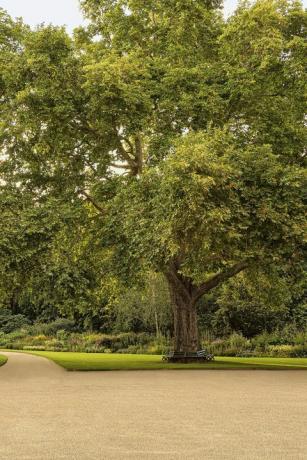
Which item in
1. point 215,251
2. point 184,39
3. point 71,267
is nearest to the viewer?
point 215,251

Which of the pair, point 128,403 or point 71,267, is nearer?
point 128,403

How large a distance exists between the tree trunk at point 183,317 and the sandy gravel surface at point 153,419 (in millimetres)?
7839

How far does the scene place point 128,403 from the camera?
35.3ft

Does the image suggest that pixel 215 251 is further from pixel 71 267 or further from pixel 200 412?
pixel 200 412

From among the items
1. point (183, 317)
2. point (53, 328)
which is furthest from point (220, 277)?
point (53, 328)

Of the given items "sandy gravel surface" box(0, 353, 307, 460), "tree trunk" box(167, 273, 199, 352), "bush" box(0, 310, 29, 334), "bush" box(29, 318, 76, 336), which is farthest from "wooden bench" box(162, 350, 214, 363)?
"bush" box(0, 310, 29, 334)

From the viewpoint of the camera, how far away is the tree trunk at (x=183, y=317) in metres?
23.5

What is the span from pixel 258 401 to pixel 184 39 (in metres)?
15.6

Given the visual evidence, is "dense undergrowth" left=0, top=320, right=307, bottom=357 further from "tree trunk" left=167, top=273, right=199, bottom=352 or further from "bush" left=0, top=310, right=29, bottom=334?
"tree trunk" left=167, top=273, right=199, bottom=352

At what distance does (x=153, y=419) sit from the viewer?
28.8 ft

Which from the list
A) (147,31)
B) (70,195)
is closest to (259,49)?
(147,31)

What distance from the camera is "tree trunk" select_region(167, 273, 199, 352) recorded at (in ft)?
76.9

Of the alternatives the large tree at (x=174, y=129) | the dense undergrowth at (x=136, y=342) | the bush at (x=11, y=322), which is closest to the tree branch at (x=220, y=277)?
the large tree at (x=174, y=129)

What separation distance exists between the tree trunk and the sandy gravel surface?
7839 millimetres
